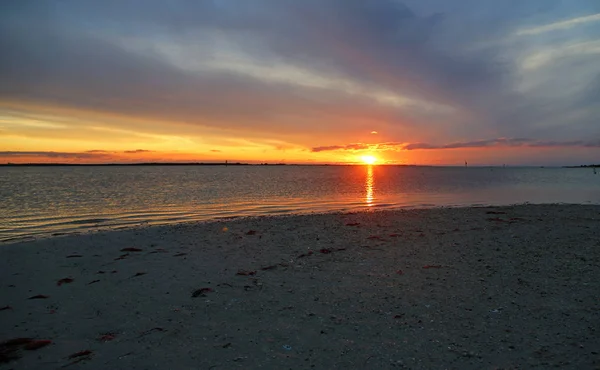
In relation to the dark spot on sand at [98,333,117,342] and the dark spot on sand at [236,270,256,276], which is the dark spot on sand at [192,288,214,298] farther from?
the dark spot on sand at [98,333,117,342]

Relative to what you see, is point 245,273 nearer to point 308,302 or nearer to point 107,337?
point 308,302

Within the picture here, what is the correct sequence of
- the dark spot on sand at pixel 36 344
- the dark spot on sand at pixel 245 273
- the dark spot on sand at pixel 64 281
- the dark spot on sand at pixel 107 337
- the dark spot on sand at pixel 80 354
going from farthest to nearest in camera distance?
the dark spot on sand at pixel 245 273, the dark spot on sand at pixel 64 281, the dark spot on sand at pixel 107 337, the dark spot on sand at pixel 36 344, the dark spot on sand at pixel 80 354

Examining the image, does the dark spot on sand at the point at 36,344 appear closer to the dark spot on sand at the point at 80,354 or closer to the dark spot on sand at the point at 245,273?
the dark spot on sand at the point at 80,354

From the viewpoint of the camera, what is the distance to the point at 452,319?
720 cm

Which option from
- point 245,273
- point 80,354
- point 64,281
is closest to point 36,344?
point 80,354

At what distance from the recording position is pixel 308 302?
8422 millimetres

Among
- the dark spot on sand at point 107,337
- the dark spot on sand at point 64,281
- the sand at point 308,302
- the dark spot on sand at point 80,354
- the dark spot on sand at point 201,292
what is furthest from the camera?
the dark spot on sand at point 64,281

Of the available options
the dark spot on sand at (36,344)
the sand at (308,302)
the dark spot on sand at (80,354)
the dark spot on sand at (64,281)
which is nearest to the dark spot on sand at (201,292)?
the sand at (308,302)

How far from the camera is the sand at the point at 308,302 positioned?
238 inches

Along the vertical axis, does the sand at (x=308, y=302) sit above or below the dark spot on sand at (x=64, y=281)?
above

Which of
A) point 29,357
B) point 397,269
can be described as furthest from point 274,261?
point 29,357

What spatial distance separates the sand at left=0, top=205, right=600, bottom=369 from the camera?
604cm

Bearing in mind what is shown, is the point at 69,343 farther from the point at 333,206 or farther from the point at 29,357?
the point at 333,206

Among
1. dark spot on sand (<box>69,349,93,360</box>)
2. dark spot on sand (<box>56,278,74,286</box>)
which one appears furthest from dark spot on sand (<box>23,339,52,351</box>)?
dark spot on sand (<box>56,278,74,286</box>)
